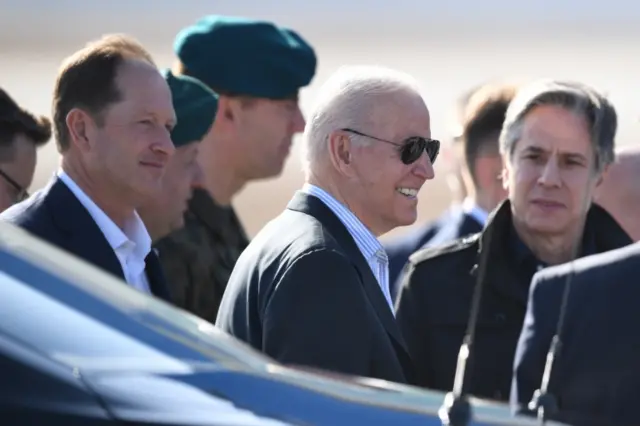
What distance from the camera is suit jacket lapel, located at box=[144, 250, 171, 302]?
487 centimetres

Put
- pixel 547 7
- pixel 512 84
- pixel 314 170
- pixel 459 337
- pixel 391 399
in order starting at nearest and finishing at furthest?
1. pixel 391 399
2. pixel 314 170
3. pixel 459 337
4. pixel 512 84
5. pixel 547 7

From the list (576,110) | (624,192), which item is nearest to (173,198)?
(576,110)

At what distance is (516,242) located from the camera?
520cm

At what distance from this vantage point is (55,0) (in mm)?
29406

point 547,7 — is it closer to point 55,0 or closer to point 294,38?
point 55,0

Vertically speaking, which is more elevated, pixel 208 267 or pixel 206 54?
pixel 206 54

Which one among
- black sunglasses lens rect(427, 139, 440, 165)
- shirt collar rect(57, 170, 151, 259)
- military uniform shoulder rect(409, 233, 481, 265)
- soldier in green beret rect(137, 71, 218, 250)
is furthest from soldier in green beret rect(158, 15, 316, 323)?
black sunglasses lens rect(427, 139, 440, 165)

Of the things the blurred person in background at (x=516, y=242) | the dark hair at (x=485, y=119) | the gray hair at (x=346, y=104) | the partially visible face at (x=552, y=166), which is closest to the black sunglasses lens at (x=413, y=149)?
the gray hair at (x=346, y=104)

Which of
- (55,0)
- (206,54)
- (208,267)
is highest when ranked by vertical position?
(206,54)

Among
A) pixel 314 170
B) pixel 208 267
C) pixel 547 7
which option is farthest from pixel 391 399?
pixel 547 7

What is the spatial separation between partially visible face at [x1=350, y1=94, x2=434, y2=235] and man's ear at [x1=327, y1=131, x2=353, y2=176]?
15 millimetres

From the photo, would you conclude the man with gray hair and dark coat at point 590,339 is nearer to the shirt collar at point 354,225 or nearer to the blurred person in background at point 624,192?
the shirt collar at point 354,225

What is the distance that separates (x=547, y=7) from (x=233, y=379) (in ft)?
103

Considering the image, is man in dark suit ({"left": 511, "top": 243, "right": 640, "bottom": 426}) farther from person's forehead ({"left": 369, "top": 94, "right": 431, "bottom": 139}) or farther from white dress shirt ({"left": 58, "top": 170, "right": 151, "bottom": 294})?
white dress shirt ({"left": 58, "top": 170, "right": 151, "bottom": 294})
